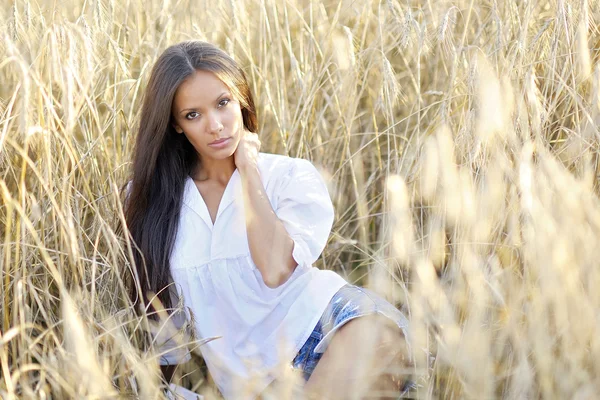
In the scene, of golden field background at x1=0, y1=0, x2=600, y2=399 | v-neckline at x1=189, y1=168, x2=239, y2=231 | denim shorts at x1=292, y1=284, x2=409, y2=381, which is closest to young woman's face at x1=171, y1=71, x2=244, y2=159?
v-neckline at x1=189, y1=168, x2=239, y2=231

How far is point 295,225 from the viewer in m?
2.02

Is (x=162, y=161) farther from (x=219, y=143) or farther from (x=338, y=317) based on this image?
(x=338, y=317)

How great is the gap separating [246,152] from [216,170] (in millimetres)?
153

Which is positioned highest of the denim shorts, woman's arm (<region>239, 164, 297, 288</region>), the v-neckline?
the v-neckline

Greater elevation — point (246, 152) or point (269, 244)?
point (246, 152)

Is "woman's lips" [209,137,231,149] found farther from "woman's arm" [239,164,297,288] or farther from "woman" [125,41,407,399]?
"woman's arm" [239,164,297,288]

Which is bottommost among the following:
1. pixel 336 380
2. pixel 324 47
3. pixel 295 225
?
pixel 336 380

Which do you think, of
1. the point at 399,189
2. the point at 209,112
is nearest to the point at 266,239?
the point at 209,112

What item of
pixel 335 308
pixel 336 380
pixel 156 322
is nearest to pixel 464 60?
pixel 335 308

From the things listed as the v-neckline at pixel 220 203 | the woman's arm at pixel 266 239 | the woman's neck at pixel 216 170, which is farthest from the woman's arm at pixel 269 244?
the woman's neck at pixel 216 170

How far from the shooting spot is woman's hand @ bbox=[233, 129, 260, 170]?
2.06m

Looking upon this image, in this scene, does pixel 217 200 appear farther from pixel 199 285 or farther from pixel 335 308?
pixel 335 308

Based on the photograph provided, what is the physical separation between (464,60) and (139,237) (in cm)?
104

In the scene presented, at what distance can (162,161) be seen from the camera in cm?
217
